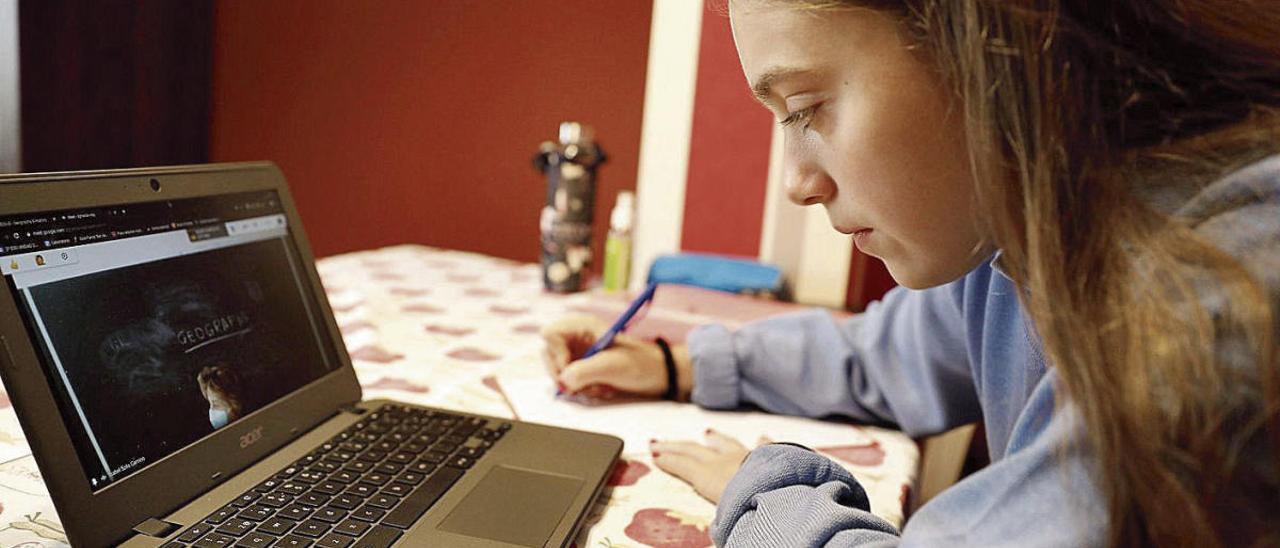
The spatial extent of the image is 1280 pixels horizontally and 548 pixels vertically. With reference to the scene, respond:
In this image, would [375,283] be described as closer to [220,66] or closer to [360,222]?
[360,222]

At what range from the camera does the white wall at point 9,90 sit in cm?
227

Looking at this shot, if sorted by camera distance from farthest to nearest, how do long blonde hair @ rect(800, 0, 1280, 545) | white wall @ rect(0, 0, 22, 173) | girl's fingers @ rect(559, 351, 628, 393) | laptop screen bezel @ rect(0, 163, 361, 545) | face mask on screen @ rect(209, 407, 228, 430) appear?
1. white wall @ rect(0, 0, 22, 173)
2. girl's fingers @ rect(559, 351, 628, 393)
3. face mask on screen @ rect(209, 407, 228, 430)
4. laptop screen bezel @ rect(0, 163, 361, 545)
5. long blonde hair @ rect(800, 0, 1280, 545)

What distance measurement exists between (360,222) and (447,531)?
202 centimetres

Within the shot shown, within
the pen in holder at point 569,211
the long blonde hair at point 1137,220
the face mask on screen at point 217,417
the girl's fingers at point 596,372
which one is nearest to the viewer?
the long blonde hair at point 1137,220

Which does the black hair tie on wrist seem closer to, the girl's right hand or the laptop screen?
the girl's right hand

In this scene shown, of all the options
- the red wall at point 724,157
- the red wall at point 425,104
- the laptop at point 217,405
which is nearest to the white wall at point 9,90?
the red wall at point 425,104

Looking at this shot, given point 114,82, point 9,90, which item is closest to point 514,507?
point 9,90

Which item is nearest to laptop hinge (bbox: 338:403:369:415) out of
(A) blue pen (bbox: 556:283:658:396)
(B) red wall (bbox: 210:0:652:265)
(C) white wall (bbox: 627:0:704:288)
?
(A) blue pen (bbox: 556:283:658:396)

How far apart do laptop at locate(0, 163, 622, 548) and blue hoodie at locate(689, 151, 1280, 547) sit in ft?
0.48

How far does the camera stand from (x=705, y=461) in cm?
74

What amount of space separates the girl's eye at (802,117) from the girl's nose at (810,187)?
0.11 ft

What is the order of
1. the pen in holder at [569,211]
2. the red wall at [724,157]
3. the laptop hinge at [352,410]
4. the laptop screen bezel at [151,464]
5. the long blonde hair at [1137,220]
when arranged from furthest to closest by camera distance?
the red wall at [724,157] → the pen in holder at [569,211] → the laptop hinge at [352,410] → the laptop screen bezel at [151,464] → the long blonde hair at [1137,220]

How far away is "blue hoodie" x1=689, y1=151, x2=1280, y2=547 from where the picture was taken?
39cm

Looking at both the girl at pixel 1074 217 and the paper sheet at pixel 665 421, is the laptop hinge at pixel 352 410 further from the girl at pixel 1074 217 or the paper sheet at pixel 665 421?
the girl at pixel 1074 217
